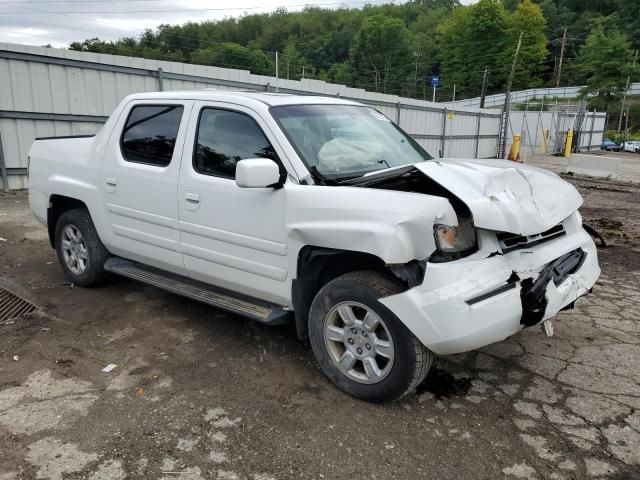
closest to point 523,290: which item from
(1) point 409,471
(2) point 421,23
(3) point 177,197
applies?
(1) point 409,471

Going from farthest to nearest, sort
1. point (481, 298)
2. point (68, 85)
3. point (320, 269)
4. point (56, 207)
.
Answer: point (68, 85) < point (56, 207) < point (320, 269) < point (481, 298)

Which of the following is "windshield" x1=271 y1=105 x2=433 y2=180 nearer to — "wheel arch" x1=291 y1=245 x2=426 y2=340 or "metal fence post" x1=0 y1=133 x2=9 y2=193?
"wheel arch" x1=291 y1=245 x2=426 y2=340

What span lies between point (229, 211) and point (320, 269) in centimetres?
77

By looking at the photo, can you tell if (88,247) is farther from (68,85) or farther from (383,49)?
(383,49)

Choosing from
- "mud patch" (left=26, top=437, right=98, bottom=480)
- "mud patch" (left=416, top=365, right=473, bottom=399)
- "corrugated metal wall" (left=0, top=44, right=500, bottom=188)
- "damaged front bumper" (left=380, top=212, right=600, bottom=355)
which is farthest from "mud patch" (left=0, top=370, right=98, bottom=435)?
"corrugated metal wall" (left=0, top=44, right=500, bottom=188)

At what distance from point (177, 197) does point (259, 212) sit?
0.84 metres

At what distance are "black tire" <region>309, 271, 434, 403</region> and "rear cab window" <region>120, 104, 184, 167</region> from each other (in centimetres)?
178

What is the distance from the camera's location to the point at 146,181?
4.12m

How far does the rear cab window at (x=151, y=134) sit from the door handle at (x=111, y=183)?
0.22 meters

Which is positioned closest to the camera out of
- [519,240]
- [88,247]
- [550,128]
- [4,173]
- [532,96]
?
[519,240]

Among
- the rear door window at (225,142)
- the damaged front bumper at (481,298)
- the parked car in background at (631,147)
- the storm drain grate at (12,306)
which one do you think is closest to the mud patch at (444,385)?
the damaged front bumper at (481,298)

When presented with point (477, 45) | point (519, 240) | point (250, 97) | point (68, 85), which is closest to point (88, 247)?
point (250, 97)

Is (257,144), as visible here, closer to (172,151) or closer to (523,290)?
(172,151)

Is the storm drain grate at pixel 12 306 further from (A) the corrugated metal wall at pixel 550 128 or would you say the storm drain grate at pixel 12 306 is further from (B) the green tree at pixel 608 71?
(B) the green tree at pixel 608 71
